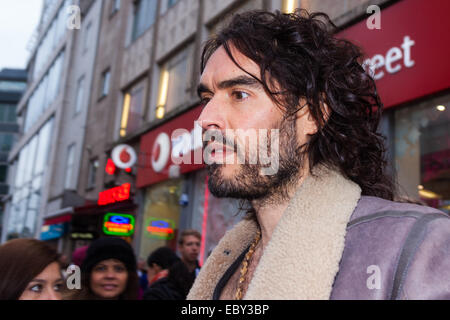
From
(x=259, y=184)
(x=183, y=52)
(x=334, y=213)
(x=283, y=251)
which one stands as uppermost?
(x=183, y=52)

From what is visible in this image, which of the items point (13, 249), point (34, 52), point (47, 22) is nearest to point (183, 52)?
point (13, 249)

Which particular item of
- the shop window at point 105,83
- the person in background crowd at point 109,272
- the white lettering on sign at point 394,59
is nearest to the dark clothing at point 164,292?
the person in background crowd at point 109,272

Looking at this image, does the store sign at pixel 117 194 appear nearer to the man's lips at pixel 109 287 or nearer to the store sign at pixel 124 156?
the store sign at pixel 124 156

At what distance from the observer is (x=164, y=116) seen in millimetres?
12922

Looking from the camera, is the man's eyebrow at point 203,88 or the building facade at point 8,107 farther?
the building facade at point 8,107

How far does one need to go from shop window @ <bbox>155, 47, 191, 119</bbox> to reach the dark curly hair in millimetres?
10360

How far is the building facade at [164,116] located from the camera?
6230 mm

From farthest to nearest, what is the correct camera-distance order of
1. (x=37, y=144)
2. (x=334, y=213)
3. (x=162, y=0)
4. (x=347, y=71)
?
(x=37, y=144), (x=162, y=0), (x=347, y=71), (x=334, y=213)

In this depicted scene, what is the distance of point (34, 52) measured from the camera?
37906 millimetres

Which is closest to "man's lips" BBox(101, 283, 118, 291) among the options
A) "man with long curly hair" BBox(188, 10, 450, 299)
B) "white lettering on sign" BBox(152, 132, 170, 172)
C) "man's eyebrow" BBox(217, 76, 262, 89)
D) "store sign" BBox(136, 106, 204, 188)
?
"man with long curly hair" BBox(188, 10, 450, 299)

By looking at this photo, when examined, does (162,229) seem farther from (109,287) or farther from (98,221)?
(109,287)

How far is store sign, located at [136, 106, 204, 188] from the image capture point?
10867 millimetres
